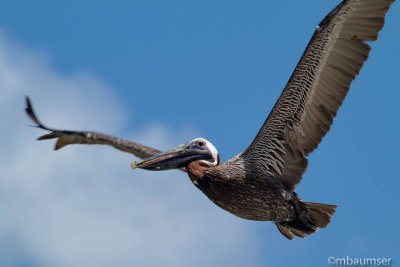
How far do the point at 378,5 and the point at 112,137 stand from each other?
5.65 meters

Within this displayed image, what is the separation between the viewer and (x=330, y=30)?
10914mm

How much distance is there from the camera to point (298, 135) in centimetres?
1131

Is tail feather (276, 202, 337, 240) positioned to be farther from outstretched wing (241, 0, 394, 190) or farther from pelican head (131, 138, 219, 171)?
pelican head (131, 138, 219, 171)

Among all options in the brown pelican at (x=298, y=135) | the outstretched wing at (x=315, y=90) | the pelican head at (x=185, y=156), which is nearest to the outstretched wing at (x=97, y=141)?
the pelican head at (x=185, y=156)

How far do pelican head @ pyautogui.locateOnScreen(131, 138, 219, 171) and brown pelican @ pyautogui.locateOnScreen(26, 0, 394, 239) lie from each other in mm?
49

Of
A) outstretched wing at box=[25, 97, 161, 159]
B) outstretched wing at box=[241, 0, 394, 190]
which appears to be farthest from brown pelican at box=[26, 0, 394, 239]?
outstretched wing at box=[25, 97, 161, 159]

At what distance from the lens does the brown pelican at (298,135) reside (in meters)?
10.9

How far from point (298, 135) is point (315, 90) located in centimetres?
74

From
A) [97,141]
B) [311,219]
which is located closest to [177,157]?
[311,219]

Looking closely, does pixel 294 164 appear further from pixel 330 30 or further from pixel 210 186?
pixel 330 30

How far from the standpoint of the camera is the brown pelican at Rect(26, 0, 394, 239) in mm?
10891

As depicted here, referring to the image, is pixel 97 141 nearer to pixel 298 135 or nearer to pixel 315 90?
pixel 298 135

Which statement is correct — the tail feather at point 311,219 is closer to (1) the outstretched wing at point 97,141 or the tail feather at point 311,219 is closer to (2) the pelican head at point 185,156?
(2) the pelican head at point 185,156

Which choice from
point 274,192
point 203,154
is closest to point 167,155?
point 203,154
